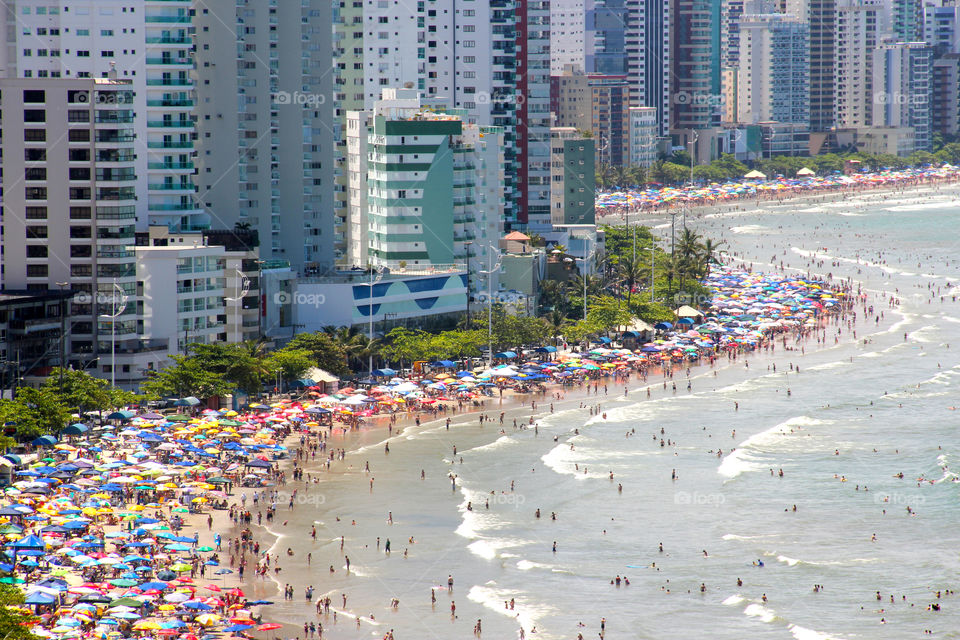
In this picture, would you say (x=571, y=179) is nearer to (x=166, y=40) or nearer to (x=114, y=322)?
(x=166, y=40)

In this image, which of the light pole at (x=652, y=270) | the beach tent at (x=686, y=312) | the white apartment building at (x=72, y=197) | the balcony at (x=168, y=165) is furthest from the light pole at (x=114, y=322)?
the beach tent at (x=686, y=312)

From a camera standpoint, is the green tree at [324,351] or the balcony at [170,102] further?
the balcony at [170,102]

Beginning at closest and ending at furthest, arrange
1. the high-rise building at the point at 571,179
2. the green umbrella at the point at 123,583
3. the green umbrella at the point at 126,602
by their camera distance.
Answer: the green umbrella at the point at 126,602, the green umbrella at the point at 123,583, the high-rise building at the point at 571,179

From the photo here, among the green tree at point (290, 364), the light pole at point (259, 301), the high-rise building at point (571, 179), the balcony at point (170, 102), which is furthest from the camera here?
the high-rise building at point (571, 179)

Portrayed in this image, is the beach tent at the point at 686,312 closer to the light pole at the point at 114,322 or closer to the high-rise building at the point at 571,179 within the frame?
the high-rise building at the point at 571,179

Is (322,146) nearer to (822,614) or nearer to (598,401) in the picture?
(598,401)

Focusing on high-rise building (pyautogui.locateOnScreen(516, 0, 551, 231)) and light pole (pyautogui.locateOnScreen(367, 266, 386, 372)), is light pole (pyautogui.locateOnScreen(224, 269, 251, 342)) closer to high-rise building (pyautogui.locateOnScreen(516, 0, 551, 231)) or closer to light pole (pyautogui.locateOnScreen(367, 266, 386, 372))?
light pole (pyautogui.locateOnScreen(367, 266, 386, 372))

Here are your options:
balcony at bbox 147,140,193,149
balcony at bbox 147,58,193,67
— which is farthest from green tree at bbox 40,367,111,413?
balcony at bbox 147,58,193,67

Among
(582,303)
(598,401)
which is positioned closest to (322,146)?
(582,303)
